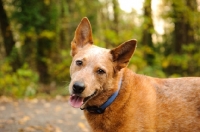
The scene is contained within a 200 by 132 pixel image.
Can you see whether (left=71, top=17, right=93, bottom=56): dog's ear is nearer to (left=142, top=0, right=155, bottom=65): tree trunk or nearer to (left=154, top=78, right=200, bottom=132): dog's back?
(left=154, top=78, right=200, bottom=132): dog's back

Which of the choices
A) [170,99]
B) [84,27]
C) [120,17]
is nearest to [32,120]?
[84,27]

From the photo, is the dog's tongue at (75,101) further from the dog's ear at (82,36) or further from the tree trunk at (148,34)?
the tree trunk at (148,34)

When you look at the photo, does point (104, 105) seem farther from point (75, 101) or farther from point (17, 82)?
point (17, 82)

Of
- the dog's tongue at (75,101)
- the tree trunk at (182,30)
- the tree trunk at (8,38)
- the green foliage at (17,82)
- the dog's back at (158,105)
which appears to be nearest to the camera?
the dog's tongue at (75,101)

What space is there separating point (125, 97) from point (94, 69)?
57 cm

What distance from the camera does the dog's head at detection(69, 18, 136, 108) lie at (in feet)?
13.3

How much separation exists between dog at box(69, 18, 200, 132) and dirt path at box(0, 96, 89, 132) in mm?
3224

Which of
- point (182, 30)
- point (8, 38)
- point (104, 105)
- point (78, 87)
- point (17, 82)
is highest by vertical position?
point (78, 87)

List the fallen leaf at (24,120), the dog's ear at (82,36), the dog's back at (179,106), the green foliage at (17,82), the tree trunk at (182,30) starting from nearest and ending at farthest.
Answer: the dog's back at (179,106), the dog's ear at (82,36), the fallen leaf at (24,120), the green foliage at (17,82), the tree trunk at (182,30)

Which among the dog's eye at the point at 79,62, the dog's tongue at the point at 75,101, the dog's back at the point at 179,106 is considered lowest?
the dog's back at the point at 179,106

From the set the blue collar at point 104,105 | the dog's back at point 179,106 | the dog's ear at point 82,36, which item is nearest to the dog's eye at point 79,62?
the dog's ear at point 82,36

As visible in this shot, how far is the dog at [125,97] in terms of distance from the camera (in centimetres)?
417

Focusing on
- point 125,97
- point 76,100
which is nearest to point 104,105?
point 125,97

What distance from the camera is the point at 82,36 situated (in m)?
4.88
